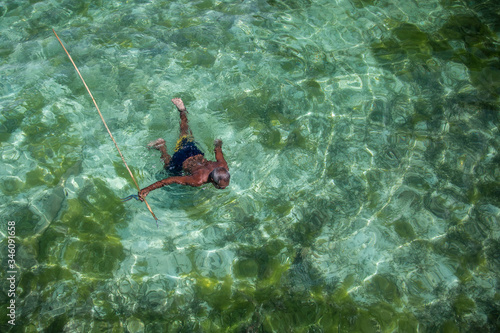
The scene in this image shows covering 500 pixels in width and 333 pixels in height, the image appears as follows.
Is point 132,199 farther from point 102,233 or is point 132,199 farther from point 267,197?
point 267,197

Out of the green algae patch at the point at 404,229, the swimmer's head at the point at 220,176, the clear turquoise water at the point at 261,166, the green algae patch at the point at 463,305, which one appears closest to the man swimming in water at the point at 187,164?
the swimmer's head at the point at 220,176

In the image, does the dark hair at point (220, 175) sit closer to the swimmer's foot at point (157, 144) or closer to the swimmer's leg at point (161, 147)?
the swimmer's leg at point (161, 147)

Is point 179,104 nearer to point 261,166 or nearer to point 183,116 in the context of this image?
point 183,116

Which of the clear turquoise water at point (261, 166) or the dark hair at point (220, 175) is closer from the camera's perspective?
the clear turquoise water at point (261, 166)

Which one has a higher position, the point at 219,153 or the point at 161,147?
the point at 219,153

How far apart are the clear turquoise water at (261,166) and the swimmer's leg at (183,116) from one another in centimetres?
29

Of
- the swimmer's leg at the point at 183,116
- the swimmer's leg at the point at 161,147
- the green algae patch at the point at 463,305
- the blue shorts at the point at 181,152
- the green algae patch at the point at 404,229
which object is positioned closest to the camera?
the green algae patch at the point at 463,305

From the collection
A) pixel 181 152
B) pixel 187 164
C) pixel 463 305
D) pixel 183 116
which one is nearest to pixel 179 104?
pixel 183 116

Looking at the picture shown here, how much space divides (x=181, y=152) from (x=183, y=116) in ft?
2.52

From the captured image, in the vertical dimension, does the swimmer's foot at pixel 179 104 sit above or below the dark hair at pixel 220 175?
above

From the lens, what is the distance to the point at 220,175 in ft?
15.7

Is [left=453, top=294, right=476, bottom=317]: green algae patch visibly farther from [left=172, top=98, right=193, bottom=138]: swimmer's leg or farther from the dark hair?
[left=172, top=98, right=193, bottom=138]: swimmer's leg

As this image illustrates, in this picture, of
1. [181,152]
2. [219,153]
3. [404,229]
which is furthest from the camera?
[181,152]

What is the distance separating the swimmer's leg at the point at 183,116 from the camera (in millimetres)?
5750
